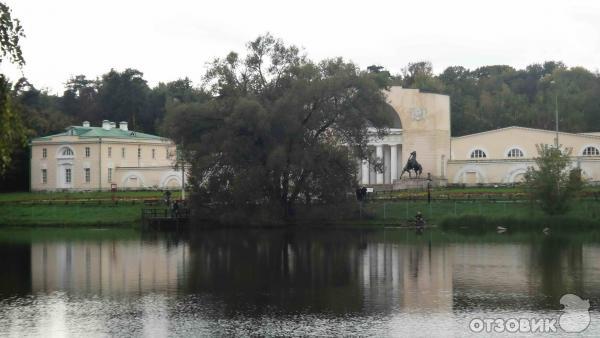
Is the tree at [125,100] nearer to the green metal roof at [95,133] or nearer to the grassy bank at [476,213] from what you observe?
the green metal roof at [95,133]

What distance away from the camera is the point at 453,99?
11144 centimetres

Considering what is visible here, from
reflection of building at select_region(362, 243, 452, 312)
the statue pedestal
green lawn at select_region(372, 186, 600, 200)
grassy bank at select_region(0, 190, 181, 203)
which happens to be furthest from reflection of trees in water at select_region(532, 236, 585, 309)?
grassy bank at select_region(0, 190, 181, 203)

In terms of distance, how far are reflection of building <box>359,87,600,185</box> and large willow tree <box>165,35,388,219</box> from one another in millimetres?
20061

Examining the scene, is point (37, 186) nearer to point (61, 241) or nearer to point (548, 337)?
point (61, 241)

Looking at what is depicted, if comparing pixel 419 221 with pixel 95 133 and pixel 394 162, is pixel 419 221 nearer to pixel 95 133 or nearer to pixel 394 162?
pixel 394 162

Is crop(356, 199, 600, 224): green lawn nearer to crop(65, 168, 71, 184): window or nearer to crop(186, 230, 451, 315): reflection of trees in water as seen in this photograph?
crop(186, 230, 451, 315): reflection of trees in water

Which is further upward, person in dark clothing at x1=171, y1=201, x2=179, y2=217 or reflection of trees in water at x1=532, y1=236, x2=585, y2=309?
person in dark clothing at x1=171, y1=201, x2=179, y2=217

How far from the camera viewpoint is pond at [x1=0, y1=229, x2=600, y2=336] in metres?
21.2

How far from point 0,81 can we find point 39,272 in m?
14.4

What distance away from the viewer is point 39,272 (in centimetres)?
3238

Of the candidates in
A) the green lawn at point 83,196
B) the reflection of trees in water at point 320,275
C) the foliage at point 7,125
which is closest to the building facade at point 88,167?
the green lawn at point 83,196

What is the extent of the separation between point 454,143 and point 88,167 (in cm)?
3465

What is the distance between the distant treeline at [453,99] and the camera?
323ft

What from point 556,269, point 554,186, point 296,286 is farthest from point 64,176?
point 556,269
